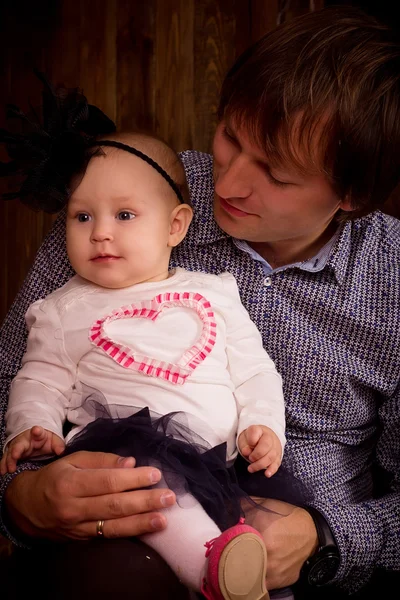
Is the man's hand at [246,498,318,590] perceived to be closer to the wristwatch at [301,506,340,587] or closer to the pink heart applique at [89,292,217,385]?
the wristwatch at [301,506,340,587]

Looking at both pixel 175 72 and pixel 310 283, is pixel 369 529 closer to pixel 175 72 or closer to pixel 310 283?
pixel 310 283

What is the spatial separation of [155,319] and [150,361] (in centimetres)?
9

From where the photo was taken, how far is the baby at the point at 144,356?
115 cm

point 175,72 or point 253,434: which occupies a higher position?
point 175,72

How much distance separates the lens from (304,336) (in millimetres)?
1521

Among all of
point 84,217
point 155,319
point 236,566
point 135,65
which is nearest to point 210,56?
point 135,65

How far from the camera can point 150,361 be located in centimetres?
127

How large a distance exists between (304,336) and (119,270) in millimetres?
460

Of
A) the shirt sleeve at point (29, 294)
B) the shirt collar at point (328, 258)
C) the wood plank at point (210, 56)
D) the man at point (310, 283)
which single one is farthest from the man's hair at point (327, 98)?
the wood plank at point (210, 56)

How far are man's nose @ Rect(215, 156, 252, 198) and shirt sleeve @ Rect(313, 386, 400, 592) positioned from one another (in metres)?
0.62

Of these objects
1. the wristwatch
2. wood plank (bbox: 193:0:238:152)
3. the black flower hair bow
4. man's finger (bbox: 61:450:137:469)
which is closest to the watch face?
the wristwatch

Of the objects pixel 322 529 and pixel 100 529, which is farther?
pixel 322 529

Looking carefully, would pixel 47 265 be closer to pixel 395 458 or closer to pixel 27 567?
pixel 27 567

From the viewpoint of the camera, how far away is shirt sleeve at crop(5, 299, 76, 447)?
126 centimetres
